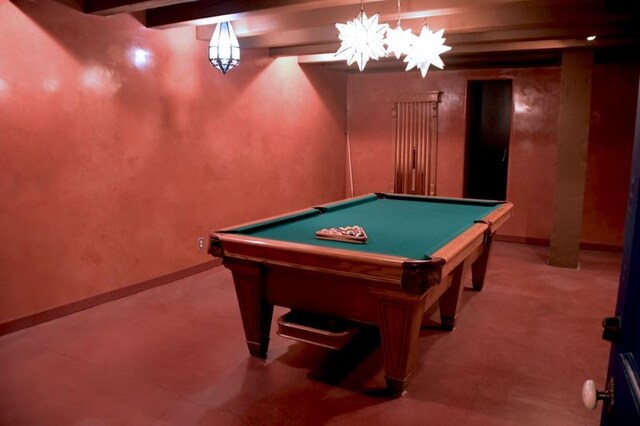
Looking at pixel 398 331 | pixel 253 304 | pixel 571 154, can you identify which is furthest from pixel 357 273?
pixel 571 154

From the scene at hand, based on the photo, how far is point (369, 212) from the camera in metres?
3.85

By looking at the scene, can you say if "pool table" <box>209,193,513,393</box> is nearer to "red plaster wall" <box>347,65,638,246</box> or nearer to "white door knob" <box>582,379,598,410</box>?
"white door knob" <box>582,379,598,410</box>

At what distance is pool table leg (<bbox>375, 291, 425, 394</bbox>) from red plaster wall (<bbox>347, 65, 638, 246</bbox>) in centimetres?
452

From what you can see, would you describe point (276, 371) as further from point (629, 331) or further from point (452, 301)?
point (629, 331)

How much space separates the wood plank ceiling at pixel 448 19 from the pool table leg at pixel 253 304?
1.78 metres

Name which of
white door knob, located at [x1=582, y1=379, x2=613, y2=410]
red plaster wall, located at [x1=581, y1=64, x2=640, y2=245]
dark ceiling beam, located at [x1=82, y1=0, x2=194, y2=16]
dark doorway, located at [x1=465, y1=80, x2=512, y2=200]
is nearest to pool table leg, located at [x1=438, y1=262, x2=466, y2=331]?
white door knob, located at [x1=582, y1=379, x2=613, y2=410]

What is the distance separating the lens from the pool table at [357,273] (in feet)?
7.79

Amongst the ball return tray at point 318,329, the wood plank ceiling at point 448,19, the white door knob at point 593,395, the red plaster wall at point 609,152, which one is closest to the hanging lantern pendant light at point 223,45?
the wood plank ceiling at point 448,19

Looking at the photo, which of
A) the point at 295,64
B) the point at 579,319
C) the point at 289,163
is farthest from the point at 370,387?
the point at 295,64

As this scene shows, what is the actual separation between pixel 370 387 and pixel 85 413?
1485 mm

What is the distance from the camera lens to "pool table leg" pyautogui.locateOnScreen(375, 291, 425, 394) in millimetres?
2443

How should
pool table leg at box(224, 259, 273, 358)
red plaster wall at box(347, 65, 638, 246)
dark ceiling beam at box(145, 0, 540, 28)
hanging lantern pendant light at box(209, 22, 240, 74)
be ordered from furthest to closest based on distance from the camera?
red plaster wall at box(347, 65, 638, 246), hanging lantern pendant light at box(209, 22, 240, 74), dark ceiling beam at box(145, 0, 540, 28), pool table leg at box(224, 259, 273, 358)

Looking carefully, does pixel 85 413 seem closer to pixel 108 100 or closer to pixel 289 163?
pixel 108 100

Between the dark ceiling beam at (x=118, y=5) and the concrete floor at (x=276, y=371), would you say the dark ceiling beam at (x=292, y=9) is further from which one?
the concrete floor at (x=276, y=371)
